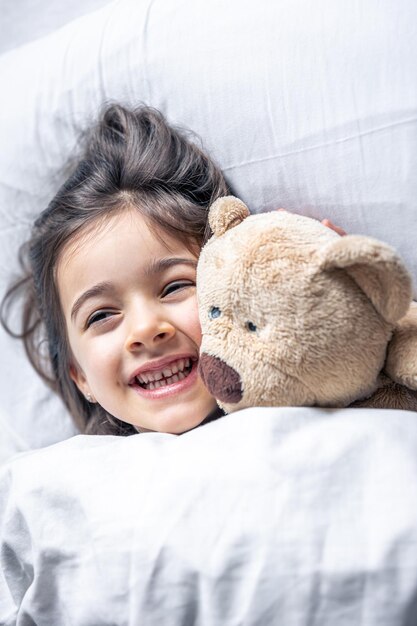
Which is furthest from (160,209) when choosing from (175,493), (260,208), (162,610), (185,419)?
(162,610)

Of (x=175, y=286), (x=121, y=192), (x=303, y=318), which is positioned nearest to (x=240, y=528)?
(x=303, y=318)

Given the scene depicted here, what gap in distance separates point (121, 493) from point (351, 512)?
0.79 ft

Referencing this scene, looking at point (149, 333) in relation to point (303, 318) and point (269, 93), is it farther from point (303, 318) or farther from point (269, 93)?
point (269, 93)

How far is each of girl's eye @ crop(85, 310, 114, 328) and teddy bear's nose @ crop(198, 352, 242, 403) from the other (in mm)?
210

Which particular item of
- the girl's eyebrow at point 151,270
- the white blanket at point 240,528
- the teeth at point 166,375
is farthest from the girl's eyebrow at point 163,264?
the white blanket at point 240,528

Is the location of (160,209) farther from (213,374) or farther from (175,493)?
(175,493)

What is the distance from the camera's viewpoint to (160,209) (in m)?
0.93

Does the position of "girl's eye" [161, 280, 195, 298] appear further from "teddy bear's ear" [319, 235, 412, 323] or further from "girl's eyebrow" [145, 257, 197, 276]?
"teddy bear's ear" [319, 235, 412, 323]

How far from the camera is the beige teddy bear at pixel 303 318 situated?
2.25ft

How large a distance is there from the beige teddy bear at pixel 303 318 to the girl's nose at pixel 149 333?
0.32 feet

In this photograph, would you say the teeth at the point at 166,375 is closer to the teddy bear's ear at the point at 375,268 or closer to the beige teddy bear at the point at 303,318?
the beige teddy bear at the point at 303,318

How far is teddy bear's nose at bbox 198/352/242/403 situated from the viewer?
74 cm

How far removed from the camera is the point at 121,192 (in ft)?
3.17

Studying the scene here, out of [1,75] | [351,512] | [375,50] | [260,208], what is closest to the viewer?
[351,512]
